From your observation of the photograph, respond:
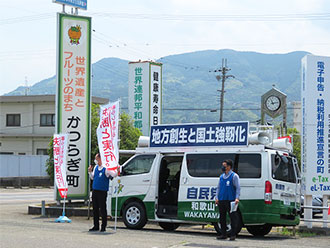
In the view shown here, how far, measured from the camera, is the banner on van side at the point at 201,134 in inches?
522

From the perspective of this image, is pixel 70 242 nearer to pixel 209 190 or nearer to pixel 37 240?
pixel 37 240

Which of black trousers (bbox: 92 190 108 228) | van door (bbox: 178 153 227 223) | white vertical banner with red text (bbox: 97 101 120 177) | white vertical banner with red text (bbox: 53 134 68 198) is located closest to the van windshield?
van door (bbox: 178 153 227 223)

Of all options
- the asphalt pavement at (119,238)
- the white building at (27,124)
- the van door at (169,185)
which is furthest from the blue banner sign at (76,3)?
the white building at (27,124)

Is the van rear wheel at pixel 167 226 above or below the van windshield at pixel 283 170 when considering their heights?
below

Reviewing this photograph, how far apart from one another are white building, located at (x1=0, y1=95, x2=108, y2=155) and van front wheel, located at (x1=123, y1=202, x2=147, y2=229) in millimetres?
37018

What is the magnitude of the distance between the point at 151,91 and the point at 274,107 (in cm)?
1218

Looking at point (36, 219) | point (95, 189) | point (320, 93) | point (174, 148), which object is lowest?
point (36, 219)

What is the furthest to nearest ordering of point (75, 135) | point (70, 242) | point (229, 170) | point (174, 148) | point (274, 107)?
1. point (274, 107)
2. point (75, 135)
3. point (174, 148)
4. point (229, 170)
5. point (70, 242)

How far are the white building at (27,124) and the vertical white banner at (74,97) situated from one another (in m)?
32.1

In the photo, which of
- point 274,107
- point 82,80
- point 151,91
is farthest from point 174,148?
point 151,91

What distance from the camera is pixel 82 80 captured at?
18.7m

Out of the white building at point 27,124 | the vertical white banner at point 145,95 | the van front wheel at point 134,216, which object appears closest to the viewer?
the van front wheel at point 134,216

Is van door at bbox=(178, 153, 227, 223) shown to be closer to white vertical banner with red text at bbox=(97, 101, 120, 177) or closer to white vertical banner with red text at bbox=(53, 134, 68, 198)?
white vertical banner with red text at bbox=(97, 101, 120, 177)

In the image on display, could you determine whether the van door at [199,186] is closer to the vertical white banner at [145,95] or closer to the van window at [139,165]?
the van window at [139,165]
